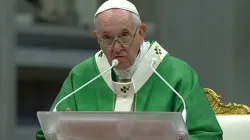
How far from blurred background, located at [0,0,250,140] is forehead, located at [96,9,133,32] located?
3.32 metres

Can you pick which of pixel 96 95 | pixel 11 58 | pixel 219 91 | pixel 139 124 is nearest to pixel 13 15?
pixel 11 58

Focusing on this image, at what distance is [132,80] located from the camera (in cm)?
308

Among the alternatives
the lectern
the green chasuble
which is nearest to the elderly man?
the green chasuble

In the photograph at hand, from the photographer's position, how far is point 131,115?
8.21ft

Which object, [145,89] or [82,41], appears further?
[82,41]

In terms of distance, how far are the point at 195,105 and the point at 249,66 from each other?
3.45 meters

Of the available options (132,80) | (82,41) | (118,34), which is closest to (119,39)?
(118,34)

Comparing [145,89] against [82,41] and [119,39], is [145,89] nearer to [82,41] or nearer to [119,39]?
[119,39]

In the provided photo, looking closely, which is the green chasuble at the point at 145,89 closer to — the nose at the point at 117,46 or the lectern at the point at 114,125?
the nose at the point at 117,46

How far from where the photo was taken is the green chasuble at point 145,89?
2959 millimetres

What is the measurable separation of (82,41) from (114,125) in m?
3.87

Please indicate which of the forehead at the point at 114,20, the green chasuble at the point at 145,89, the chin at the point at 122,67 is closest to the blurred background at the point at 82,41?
the green chasuble at the point at 145,89

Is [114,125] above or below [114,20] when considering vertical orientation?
below

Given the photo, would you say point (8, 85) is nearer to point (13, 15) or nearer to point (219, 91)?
point (13, 15)
